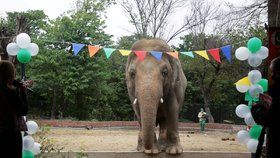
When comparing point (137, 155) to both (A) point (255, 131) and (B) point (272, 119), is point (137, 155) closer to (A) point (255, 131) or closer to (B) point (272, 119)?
(A) point (255, 131)

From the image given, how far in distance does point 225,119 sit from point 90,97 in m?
11.1

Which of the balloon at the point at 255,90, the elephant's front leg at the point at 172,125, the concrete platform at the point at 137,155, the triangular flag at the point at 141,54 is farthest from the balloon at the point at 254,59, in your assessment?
the concrete platform at the point at 137,155

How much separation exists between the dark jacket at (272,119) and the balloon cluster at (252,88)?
7.27 feet

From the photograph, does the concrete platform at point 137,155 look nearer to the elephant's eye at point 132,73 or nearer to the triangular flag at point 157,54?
A: the elephant's eye at point 132,73

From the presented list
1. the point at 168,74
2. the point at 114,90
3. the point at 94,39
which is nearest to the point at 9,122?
the point at 168,74

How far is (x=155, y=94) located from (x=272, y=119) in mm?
4255

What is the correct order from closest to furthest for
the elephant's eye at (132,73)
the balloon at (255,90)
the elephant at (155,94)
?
1. the balloon at (255,90)
2. the elephant at (155,94)
3. the elephant's eye at (132,73)

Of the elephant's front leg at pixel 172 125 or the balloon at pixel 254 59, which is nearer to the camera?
the balloon at pixel 254 59

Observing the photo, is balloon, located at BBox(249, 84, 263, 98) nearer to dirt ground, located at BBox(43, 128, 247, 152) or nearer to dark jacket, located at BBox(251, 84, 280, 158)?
dark jacket, located at BBox(251, 84, 280, 158)

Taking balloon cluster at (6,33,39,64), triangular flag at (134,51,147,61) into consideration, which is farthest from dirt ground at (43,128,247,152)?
balloon cluster at (6,33,39,64)

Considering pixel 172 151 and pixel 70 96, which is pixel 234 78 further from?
pixel 172 151

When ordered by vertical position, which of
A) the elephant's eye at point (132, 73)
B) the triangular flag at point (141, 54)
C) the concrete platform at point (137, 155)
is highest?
the triangular flag at point (141, 54)

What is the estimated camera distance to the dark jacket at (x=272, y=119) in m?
3.76

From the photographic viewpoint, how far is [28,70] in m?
26.9
